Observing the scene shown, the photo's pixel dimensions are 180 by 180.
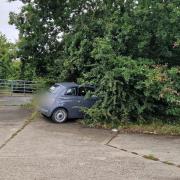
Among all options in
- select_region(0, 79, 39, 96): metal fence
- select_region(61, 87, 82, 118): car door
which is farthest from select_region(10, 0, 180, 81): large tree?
select_region(0, 79, 39, 96): metal fence

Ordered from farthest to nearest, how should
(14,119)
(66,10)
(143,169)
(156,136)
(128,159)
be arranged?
(66,10), (14,119), (156,136), (128,159), (143,169)

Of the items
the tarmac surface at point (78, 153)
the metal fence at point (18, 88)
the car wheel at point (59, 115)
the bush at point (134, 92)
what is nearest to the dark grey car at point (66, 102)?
the car wheel at point (59, 115)

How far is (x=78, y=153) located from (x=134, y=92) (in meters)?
5.27

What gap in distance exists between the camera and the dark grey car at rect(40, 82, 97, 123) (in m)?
17.0

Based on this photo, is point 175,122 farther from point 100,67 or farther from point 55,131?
point 55,131

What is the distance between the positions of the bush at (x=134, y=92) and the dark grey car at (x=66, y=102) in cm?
68

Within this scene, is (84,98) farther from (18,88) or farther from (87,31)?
(18,88)

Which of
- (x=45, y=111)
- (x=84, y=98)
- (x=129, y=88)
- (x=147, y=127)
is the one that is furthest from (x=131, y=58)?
(x=45, y=111)

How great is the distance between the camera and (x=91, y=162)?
10742 mm

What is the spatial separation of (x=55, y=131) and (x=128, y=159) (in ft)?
14.8

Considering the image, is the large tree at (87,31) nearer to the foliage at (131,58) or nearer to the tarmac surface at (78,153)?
the foliage at (131,58)

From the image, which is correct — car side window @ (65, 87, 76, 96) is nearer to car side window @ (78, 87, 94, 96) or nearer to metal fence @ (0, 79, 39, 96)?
car side window @ (78, 87, 94, 96)

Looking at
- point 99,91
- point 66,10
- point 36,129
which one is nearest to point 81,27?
point 66,10

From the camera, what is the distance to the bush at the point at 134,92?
15.6 meters
